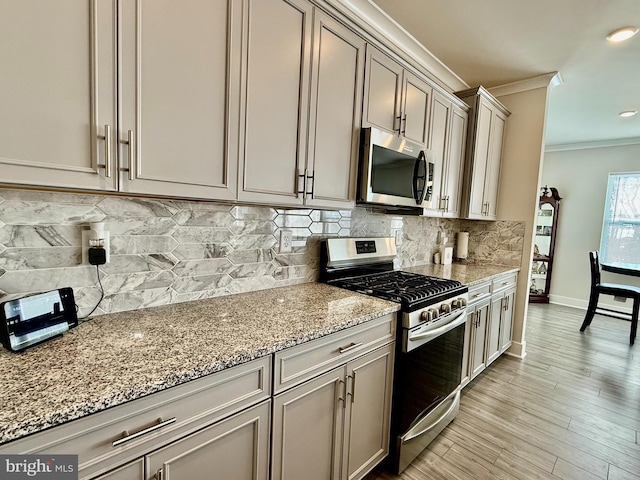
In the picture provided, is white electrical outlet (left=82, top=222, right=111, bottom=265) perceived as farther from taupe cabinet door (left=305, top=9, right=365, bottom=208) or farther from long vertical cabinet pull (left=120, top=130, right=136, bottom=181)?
taupe cabinet door (left=305, top=9, right=365, bottom=208)

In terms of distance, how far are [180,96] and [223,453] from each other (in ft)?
3.87

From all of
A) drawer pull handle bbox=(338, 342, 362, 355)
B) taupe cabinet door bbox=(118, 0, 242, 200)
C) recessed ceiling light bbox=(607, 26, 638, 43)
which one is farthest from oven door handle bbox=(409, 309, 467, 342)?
recessed ceiling light bbox=(607, 26, 638, 43)

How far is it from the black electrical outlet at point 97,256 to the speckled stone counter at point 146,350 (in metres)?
0.22

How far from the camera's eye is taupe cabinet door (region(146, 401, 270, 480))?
83cm

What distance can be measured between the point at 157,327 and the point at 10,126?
2.36 ft

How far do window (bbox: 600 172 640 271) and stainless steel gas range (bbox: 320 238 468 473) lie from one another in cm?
470

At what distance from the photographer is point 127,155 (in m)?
0.98

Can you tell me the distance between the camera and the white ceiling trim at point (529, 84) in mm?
2949

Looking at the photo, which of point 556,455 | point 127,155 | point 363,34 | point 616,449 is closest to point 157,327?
point 127,155

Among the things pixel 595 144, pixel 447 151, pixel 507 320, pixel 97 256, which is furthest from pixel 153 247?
pixel 595 144

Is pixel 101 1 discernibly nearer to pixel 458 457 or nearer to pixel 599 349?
pixel 458 457

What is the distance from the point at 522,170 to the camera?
3184 millimetres

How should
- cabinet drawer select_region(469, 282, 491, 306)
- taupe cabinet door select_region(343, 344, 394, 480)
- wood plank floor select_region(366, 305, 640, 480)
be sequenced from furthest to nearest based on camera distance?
cabinet drawer select_region(469, 282, 491, 306)
wood plank floor select_region(366, 305, 640, 480)
taupe cabinet door select_region(343, 344, 394, 480)

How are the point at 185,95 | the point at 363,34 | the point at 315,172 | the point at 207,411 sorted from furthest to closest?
the point at 363,34
the point at 315,172
the point at 185,95
the point at 207,411
